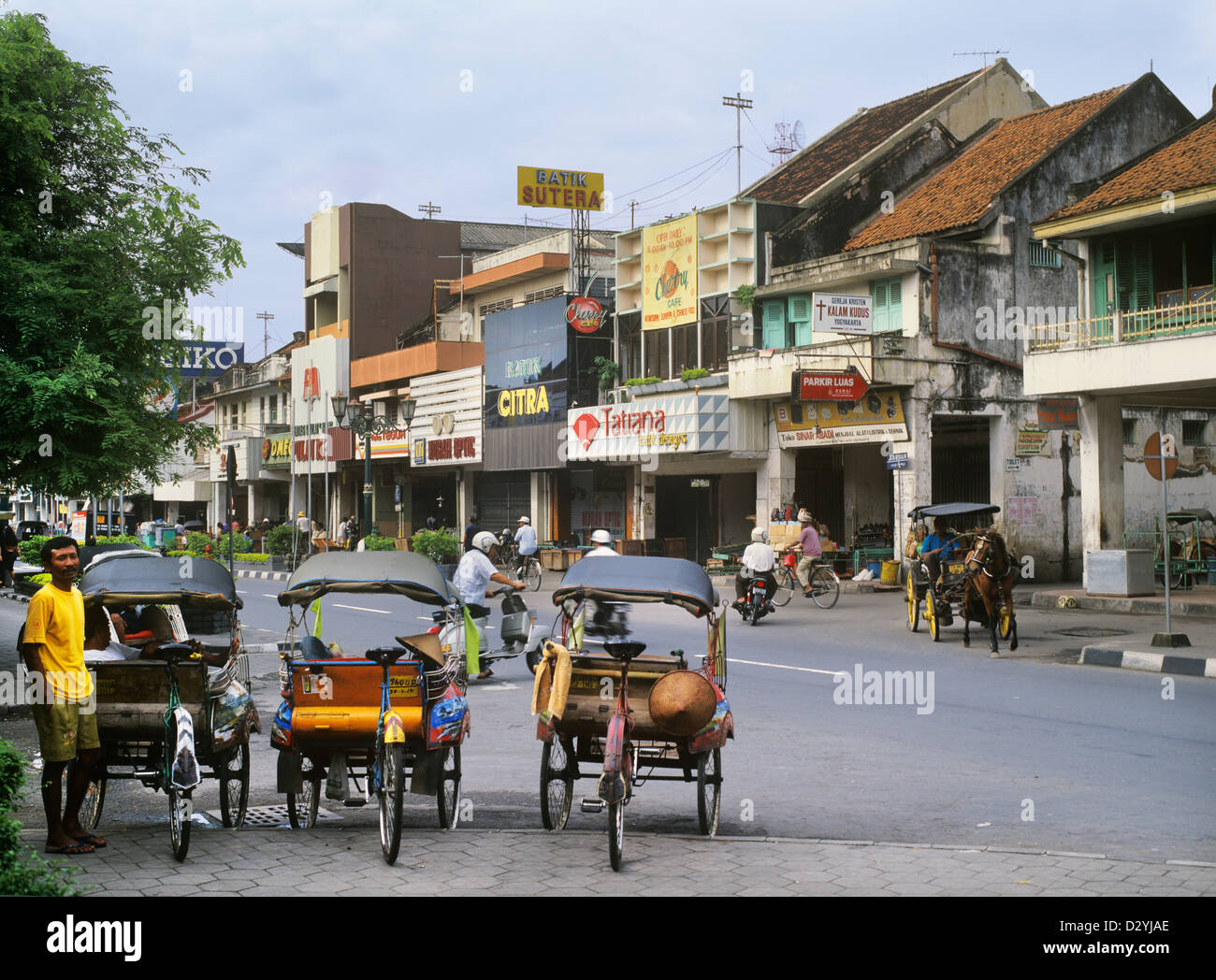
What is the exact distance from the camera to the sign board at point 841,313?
24.2 metres

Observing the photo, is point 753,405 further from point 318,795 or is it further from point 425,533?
point 318,795

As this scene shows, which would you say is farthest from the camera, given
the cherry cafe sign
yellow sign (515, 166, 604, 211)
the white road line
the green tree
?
yellow sign (515, 166, 604, 211)

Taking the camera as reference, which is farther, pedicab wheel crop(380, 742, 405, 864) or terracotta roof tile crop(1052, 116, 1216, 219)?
terracotta roof tile crop(1052, 116, 1216, 219)

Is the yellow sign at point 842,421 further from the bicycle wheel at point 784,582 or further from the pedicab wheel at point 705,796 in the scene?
the pedicab wheel at point 705,796

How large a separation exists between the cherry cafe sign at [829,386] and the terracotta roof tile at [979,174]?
402 cm

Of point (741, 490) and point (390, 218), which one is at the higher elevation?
point (390, 218)

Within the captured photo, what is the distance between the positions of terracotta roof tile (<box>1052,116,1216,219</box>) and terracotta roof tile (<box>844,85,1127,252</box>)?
15.4 ft

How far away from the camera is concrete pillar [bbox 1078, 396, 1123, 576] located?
72.1 feet

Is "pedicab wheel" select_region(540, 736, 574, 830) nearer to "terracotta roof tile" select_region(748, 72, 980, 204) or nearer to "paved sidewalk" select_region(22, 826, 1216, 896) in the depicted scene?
"paved sidewalk" select_region(22, 826, 1216, 896)

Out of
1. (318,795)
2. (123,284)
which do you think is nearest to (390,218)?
(123,284)

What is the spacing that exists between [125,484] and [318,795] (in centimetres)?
631

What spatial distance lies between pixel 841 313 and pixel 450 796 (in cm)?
1900

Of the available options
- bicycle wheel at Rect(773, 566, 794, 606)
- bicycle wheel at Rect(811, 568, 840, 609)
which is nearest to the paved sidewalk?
bicycle wheel at Rect(811, 568, 840, 609)
